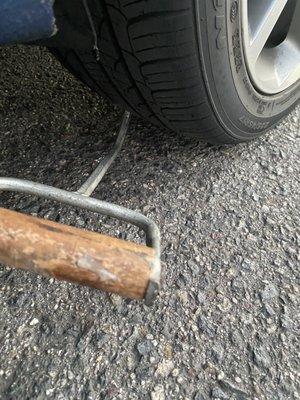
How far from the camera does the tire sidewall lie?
102cm

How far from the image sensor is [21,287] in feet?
4.03

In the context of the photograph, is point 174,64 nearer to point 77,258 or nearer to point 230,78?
point 230,78

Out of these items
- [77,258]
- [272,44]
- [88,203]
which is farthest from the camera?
[272,44]

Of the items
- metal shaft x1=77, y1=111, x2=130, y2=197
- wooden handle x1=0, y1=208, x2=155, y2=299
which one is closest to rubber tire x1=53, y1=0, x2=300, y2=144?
metal shaft x1=77, y1=111, x2=130, y2=197

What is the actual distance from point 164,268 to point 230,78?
1.51ft

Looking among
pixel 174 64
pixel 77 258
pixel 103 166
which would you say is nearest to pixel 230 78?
pixel 174 64

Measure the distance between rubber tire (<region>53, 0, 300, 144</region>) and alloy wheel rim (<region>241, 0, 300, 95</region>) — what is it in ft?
0.15

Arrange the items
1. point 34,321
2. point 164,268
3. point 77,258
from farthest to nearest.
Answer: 1. point 164,268
2. point 34,321
3. point 77,258

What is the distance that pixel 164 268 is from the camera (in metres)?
1.29

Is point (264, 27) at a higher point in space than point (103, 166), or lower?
higher

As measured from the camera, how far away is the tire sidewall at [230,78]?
40.3 inches

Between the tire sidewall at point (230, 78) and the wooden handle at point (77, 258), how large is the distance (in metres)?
0.50

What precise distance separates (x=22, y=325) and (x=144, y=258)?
0.56 metres

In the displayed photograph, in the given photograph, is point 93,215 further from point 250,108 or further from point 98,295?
point 250,108
